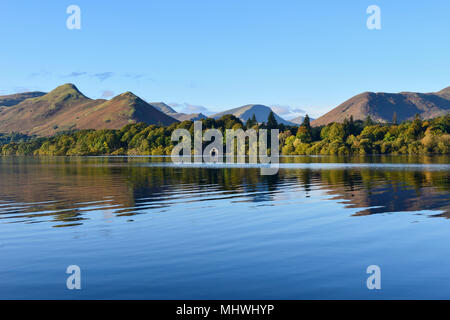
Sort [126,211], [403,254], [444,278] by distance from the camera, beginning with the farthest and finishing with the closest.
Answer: [126,211]
[403,254]
[444,278]

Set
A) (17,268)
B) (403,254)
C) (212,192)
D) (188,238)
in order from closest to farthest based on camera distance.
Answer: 1. (17,268)
2. (403,254)
3. (188,238)
4. (212,192)

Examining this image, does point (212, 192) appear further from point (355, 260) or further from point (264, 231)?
point (355, 260)

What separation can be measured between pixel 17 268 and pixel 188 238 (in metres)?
8.87

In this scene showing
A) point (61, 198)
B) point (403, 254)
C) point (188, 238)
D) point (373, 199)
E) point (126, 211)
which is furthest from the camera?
point (61, 198)

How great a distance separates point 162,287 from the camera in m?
15.3

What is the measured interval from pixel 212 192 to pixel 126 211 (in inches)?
621

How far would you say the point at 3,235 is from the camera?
24938 mm

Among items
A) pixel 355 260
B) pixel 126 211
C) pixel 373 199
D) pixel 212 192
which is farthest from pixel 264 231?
pixel 212 192

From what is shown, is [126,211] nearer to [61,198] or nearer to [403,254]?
[61,198]
